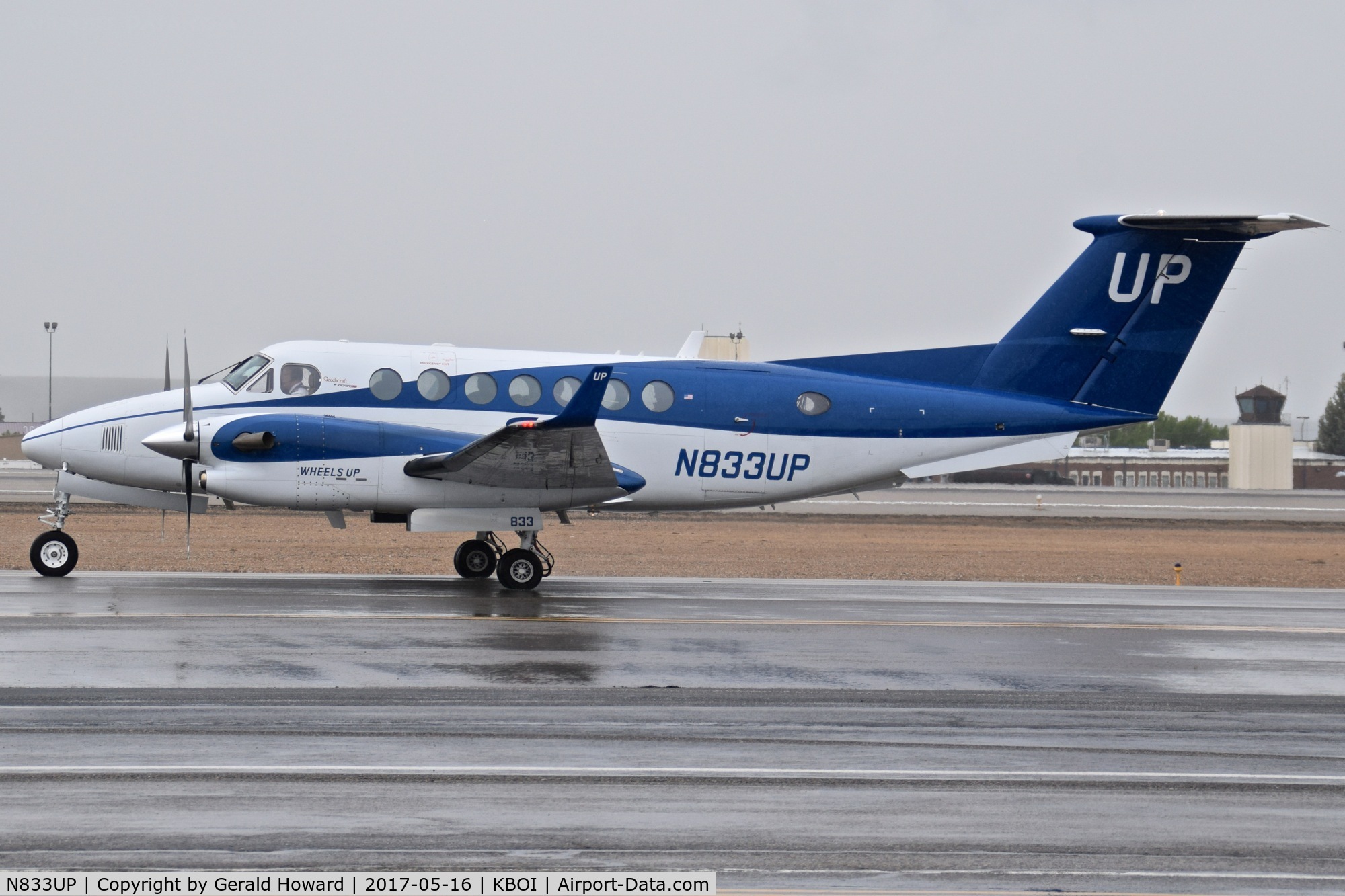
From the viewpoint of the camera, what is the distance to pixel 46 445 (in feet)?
59.3

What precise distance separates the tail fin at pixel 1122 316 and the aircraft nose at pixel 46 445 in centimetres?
1379

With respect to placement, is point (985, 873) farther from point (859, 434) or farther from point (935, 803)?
point (859, 434)

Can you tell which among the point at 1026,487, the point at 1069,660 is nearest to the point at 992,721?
the point at 1069,660

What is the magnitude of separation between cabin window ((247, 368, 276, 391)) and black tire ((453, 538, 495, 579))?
379 cm

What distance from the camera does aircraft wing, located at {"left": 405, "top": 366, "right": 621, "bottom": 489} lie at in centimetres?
1642

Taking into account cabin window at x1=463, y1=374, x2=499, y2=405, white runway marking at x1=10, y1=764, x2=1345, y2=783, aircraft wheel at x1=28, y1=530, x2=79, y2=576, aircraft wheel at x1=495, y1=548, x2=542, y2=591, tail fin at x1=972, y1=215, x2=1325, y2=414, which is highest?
tail fin at x1=972, y1=215, x2=1325, y2=414

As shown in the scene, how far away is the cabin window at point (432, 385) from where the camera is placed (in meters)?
18.5

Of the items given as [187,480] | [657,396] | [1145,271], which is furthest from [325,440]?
[1145,271]

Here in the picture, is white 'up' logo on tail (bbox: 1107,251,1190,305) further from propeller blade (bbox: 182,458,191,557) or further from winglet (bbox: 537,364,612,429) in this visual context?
propeller blade (bbox: 182,458,191,557)

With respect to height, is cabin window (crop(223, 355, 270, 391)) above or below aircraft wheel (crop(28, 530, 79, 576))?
above

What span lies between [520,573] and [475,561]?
6.65 ft

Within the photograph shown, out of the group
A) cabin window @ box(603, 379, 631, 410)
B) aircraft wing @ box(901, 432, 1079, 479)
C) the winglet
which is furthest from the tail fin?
the winglet

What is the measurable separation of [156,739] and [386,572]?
49.1ft

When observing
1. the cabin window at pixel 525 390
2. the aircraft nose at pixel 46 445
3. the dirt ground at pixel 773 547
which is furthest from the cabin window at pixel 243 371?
the dirt ground at pixel 773 547
